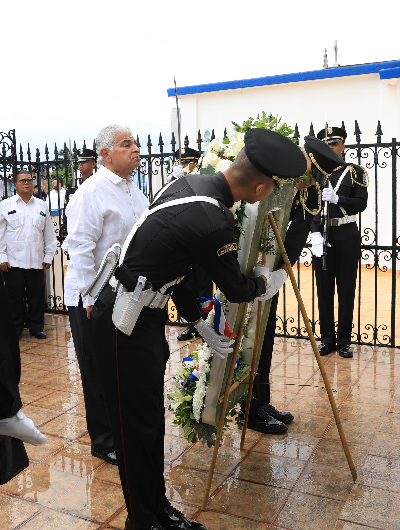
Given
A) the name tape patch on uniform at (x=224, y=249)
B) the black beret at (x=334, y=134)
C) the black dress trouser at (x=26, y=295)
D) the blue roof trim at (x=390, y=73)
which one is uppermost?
the blue roof trim at (x=390, y=73)

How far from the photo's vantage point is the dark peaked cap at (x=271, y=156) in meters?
2.22

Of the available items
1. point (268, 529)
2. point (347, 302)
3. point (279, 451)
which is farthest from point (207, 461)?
point (347, 302)

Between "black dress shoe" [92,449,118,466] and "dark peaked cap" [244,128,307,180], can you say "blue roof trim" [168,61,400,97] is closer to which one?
"dark peaked cap" [244,128,307,180]

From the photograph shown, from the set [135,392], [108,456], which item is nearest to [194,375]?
[135,392]

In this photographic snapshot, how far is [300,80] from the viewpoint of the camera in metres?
12.1

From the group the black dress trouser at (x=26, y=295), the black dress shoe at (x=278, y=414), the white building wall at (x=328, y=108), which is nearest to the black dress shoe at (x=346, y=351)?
the black dress shoe at (x=278, y=414)

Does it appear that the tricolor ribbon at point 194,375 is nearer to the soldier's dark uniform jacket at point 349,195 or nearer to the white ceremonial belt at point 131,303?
the white ceremonial belt at point 131,303

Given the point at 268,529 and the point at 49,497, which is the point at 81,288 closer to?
the point at 49,497

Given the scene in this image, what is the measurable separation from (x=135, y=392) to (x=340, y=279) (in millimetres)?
3663

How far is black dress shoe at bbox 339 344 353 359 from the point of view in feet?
18.0

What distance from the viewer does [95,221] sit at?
328cm

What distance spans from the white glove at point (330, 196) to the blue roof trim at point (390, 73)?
684 centimetres

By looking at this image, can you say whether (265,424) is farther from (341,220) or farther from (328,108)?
(328,108)

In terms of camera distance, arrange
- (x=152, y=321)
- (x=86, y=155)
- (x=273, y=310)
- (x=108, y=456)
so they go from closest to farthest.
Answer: (x=152, y=321) < (x=108, y=456) < (x=273, y=310) < (x=86, y=155)
